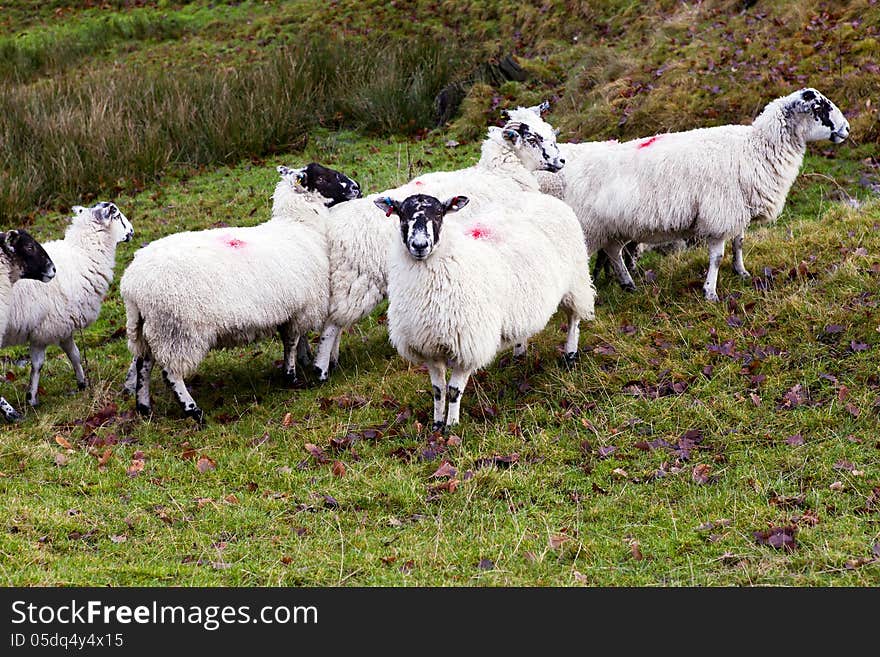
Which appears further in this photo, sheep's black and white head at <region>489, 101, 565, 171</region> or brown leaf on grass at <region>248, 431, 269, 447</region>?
sheep's black and white head at <region>489, 101, 565, 171</region>

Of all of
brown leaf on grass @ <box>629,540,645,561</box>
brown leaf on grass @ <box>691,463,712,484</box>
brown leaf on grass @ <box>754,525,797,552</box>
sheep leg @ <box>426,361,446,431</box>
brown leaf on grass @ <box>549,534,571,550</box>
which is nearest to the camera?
brown leaf on grass @ <box>754,525,797,552</box>

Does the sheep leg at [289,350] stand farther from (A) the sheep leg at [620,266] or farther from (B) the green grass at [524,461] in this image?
(A) the sheep leg at [620,266]

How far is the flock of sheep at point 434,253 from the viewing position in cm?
766

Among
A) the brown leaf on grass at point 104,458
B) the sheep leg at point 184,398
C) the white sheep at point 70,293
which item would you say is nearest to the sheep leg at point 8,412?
the white sheep at point 70,293

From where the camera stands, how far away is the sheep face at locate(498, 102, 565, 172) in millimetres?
10109

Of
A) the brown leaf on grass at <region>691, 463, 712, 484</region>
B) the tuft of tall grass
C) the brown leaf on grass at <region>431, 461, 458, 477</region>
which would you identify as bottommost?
the tuft of tall grass

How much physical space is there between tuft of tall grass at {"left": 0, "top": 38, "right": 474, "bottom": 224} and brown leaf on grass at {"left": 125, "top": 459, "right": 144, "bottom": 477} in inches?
384

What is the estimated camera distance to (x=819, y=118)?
958cm

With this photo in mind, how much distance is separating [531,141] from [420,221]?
3.38 m

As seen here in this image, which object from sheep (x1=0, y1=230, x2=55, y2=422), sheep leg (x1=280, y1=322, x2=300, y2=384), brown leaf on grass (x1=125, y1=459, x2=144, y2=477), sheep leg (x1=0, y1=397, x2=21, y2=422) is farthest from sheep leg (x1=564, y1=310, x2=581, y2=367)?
sheep leg (x1=0, y1=397, x2=21, y2=422)

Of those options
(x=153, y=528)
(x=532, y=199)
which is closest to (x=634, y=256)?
(x=532, y=199)

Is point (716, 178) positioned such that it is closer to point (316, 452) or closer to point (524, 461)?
point (524, 461)

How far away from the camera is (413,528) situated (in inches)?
255

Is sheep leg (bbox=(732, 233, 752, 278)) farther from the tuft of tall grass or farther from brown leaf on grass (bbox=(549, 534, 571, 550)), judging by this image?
the tuft of tall grass
